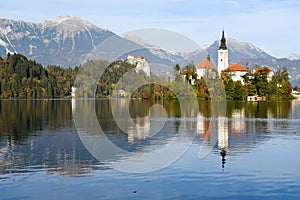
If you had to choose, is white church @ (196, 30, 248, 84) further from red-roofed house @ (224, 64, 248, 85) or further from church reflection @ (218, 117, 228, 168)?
church reflection @ (218, 117, 228, 168)

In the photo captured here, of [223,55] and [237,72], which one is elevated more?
[223,55]

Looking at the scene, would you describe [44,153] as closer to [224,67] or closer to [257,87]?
[257,87]

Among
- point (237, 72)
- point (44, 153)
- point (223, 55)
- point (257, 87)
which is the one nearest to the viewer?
point (44, 153)

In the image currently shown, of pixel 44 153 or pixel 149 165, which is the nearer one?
pixel 149 165

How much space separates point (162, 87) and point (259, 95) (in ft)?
102

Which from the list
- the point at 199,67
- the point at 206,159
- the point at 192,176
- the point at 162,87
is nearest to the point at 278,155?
the point at 206,159

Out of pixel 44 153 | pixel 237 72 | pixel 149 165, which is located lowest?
pixel 149 165

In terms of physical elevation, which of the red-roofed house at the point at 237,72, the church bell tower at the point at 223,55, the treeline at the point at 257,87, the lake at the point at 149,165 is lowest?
the lake at the point at 149,165

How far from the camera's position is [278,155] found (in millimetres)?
28312

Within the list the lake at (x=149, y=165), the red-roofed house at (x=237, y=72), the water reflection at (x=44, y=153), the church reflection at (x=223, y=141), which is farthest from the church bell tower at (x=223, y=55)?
the water reflection at (x=44, y=153)

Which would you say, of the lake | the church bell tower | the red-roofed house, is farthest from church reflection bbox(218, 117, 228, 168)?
the church bell tower

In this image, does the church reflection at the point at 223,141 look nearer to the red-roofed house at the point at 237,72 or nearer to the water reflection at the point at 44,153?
the water reflection at the point at 44,153

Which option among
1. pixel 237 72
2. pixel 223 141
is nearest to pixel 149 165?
pixel 223 141

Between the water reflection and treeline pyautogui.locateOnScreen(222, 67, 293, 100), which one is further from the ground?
treeline pyautogui.locateOnScreen(222, 67, 293, 100)
